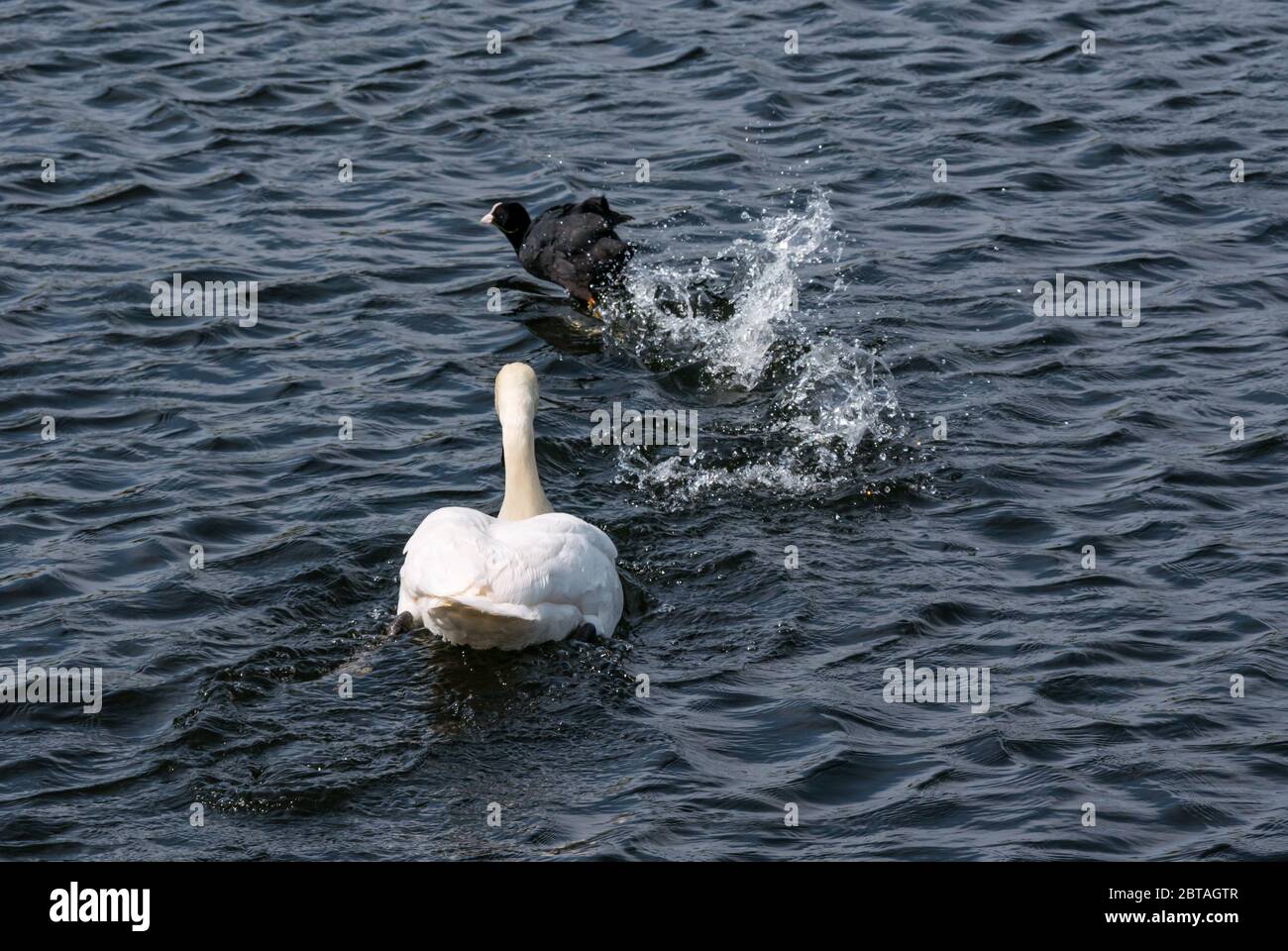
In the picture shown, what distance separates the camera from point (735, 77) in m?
17.5

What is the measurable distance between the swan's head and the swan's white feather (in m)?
0.69

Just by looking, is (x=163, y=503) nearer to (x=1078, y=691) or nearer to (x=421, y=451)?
A: (x=421, y=451)

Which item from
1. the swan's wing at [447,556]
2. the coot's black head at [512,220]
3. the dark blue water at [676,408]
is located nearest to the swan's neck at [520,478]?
the swan's wing at [447,556]

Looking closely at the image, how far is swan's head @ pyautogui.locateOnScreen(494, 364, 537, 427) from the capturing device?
9.82 metres

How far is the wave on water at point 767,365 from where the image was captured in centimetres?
1118

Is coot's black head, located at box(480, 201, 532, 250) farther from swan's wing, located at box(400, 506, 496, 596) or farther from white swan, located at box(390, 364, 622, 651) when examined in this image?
swan's wing, located at box(400, 506, 496, 596)

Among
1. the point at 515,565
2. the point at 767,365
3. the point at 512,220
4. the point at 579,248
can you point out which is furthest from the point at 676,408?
the point at 515,565

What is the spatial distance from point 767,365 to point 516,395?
10.3 ft

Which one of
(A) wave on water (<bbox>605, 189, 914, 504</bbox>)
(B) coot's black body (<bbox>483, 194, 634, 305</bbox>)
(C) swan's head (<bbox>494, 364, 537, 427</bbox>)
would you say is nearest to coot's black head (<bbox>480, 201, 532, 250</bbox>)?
(B) coot's black body (<bbox>483, 194, 634, 305</bbox>)

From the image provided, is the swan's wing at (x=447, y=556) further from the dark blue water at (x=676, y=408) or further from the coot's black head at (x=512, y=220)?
the coot's black head at (x=512, y=220)

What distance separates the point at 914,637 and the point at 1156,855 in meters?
2.07

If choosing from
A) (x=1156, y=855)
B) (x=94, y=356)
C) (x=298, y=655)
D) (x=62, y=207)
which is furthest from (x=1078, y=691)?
(x=62, y=207)

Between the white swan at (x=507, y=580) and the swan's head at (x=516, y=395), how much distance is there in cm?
64

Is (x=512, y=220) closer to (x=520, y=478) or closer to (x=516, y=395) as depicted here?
(x=516, y=395)
